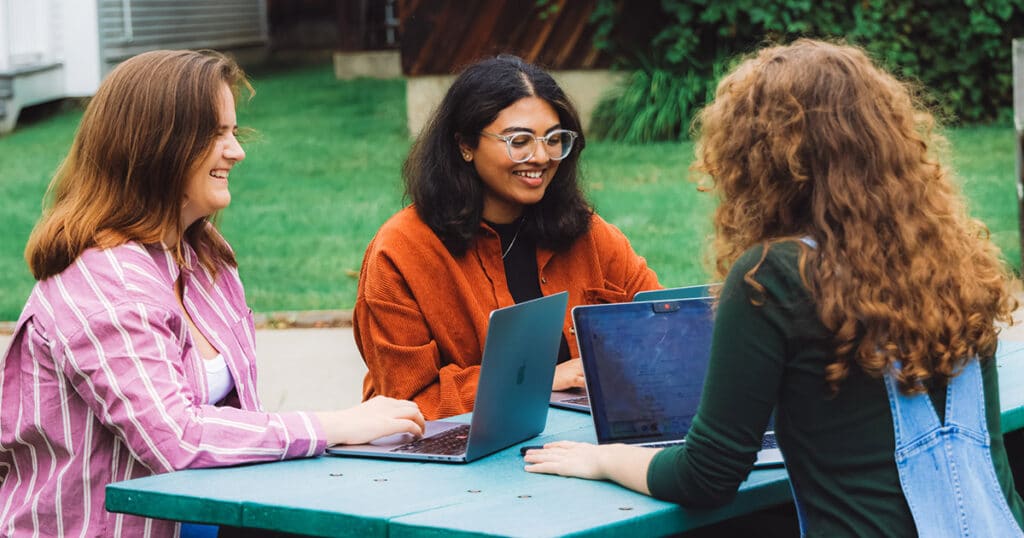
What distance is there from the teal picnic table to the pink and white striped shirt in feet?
0.21

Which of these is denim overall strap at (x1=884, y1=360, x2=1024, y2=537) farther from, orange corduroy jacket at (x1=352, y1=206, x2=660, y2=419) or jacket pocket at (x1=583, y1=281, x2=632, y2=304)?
jacket pocket at (x1=583, y1=281, x2=632, y2=304)

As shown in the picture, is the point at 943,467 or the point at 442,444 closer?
the point at 943,467

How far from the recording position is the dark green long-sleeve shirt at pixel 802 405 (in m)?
2.37

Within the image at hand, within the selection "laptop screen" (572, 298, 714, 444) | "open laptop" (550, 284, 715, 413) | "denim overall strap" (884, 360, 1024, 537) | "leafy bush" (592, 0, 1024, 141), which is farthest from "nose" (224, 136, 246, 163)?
"leafy bush" (592, 0, 1024, 141)

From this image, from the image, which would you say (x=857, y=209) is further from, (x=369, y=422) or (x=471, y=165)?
(x=471, y=165)

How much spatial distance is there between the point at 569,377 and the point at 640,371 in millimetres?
678

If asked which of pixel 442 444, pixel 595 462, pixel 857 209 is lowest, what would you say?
pixel 442 444

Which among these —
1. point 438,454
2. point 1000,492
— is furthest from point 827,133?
point 438,454

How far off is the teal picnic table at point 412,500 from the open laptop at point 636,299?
44 centimetres

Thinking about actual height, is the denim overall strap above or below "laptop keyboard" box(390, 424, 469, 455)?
above

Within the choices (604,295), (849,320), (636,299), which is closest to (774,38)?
(604,295)

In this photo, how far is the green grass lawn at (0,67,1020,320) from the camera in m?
8.51

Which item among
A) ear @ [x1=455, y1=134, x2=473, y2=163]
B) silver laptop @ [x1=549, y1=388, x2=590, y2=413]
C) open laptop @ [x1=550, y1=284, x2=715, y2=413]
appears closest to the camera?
open laptop @ [x1=550, y1=284, x2=715, y2=413]

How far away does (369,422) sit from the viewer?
301cm
